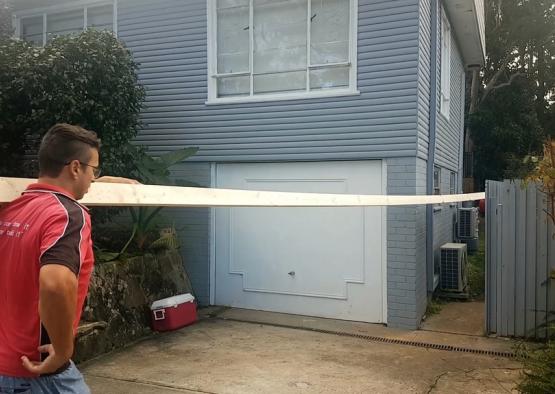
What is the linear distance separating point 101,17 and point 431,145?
5953 mm

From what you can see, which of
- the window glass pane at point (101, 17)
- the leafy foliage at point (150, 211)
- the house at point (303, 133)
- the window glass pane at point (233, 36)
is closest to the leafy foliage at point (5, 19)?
the window glass pane at point (101, 17)

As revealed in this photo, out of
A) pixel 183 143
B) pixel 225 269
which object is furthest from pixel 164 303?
pixel 183 143

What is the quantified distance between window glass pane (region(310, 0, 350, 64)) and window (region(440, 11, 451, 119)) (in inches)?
98.8

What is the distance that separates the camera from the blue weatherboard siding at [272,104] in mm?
6871

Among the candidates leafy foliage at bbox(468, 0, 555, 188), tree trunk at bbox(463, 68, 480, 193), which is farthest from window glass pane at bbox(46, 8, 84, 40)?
leafy foliage at bbox(468, 0, 555, 188)

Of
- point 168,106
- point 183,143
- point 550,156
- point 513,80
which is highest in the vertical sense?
point 513,80

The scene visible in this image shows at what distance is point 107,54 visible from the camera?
23.3ft

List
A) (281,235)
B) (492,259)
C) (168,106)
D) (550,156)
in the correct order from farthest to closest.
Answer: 1. (168,106)
2. (281,235)
3. (492,259)
4. (550,156)

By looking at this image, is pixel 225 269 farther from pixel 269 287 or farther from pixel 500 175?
pixel 500 175

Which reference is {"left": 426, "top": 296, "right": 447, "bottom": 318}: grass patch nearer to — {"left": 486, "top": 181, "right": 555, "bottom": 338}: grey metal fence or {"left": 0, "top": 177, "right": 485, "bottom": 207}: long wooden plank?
{"left": 486, "top": 181, "right": 555, "bottom": 338}: grey metal fence

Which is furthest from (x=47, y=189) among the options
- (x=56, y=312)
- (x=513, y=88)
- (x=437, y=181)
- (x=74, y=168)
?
(x=513, y=88)

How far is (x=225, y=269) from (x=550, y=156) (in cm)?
496

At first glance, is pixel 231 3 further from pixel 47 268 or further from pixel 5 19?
pixel 47 268

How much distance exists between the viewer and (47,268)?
1737 mm
